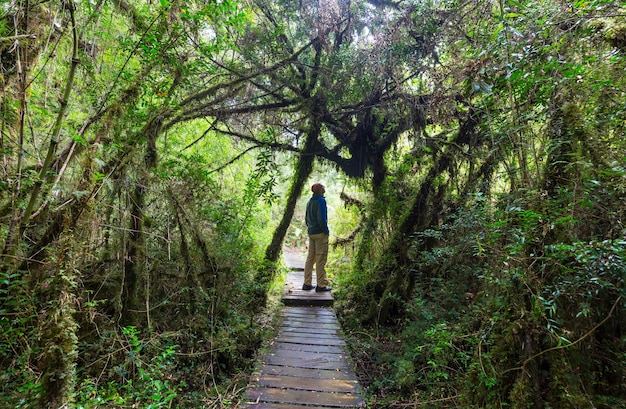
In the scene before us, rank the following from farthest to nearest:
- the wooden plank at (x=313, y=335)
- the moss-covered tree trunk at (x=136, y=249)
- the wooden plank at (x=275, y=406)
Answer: the wooden plank at (x=313, y=335)
the moss-covered tree trunk at (x=136, y=249)
the wooden plank at (x=275, y=406)

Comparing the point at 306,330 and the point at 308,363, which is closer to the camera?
the point at 308,363

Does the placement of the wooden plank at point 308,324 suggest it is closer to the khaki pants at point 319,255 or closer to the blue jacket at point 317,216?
the khaki pants at point 319,255

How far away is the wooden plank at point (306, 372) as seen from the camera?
380 cm

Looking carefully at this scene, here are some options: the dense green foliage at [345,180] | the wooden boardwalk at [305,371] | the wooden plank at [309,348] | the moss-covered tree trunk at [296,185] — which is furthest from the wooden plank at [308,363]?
the moss-covered tree trunk at [296,185]

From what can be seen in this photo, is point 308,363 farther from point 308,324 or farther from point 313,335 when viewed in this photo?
point 308,324

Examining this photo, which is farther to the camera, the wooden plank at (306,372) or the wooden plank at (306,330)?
the wooden plank at (306,330)

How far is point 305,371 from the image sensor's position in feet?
12.8

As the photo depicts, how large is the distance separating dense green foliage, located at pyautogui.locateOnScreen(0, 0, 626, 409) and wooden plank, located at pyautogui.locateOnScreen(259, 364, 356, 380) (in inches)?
14.2

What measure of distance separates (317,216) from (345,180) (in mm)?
1504

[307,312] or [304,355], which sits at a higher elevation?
[307,312]

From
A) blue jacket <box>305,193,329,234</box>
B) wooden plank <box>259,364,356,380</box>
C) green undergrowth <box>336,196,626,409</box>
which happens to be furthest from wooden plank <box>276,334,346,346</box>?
blue jacket <box>305,193,329,234</box>

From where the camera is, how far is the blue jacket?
7062 millimetres

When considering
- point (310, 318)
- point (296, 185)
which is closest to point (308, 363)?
point (310, 318)

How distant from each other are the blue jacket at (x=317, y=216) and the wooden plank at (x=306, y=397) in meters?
3.93
